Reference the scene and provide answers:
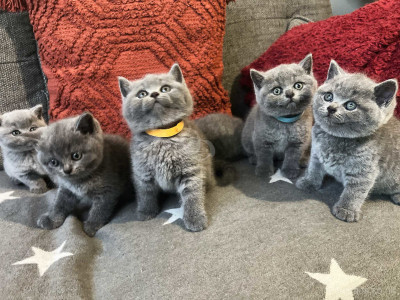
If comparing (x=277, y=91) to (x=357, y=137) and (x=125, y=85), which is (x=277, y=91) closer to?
(x=357, y=137)

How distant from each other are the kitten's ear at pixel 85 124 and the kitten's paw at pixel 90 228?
1.03 feet

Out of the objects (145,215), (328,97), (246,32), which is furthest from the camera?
(246,32)

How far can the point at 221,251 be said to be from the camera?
31.6 inches

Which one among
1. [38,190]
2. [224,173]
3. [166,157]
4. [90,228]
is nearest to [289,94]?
[224,173]

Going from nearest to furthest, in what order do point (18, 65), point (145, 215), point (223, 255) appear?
point (223, 255) → point (145, 215) → point (18, 65)

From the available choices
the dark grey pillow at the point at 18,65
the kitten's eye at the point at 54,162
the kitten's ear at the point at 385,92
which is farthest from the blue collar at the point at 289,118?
the dark grey pillow at the point at 18,65

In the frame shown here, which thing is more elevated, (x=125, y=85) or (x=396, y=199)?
(x=125, y=85)

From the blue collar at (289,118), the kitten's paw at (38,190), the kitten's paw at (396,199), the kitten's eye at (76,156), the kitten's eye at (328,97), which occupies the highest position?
the kitten's eye at (328,97)

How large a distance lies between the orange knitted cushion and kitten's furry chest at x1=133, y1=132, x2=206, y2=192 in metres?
0.37

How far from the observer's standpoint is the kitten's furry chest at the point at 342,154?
88cm

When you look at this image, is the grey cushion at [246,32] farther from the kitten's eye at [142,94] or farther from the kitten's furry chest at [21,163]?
the kitten's furry chest at [21,163]

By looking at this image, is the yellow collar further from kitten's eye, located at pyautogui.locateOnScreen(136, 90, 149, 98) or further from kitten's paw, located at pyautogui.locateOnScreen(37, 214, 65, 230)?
kitten's paw, located at pyautogui.locateOnScreen(37, 214, 65, 230)

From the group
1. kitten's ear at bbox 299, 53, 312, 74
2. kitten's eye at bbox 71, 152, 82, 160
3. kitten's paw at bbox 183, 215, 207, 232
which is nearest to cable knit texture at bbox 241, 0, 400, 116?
kitten's ear at bbox 299, 53, 312, 74

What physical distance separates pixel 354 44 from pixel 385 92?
0.42 metres
